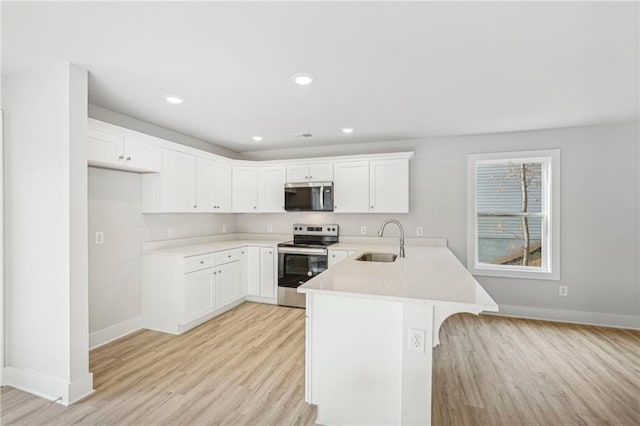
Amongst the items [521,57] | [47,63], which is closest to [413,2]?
[521,57]

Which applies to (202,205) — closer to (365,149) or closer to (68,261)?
(68,261)

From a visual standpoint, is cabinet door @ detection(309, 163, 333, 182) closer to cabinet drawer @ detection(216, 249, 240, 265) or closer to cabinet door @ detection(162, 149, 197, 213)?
cabinet drawer @ detection(216, 249, 240, 265)

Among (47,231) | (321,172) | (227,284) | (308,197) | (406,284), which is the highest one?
(321,172)

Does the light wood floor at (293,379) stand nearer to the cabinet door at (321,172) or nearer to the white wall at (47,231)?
the white wall at (47,231)

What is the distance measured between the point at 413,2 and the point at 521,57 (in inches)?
40.6

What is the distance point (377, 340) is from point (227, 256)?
2.71 meters

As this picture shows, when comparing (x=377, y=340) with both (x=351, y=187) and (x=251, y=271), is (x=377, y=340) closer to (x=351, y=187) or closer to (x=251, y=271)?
(x=351, y=187)

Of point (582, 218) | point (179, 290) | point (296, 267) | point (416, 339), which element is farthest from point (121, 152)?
point (582, 218)

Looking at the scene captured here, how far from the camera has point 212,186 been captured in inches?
164

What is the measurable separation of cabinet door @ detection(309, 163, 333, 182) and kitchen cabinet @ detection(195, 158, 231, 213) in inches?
50.1

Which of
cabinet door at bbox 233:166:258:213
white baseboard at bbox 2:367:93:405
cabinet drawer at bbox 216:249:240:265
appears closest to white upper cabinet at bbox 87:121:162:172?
cabinet drawer at bbox 216:249:240:265

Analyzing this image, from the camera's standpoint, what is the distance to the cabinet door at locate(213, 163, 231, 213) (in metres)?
4.25

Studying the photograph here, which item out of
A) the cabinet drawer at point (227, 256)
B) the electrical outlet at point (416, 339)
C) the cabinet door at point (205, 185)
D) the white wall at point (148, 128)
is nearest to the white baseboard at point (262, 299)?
the cabinet drawer at point (227, 256)

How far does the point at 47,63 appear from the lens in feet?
6.86
